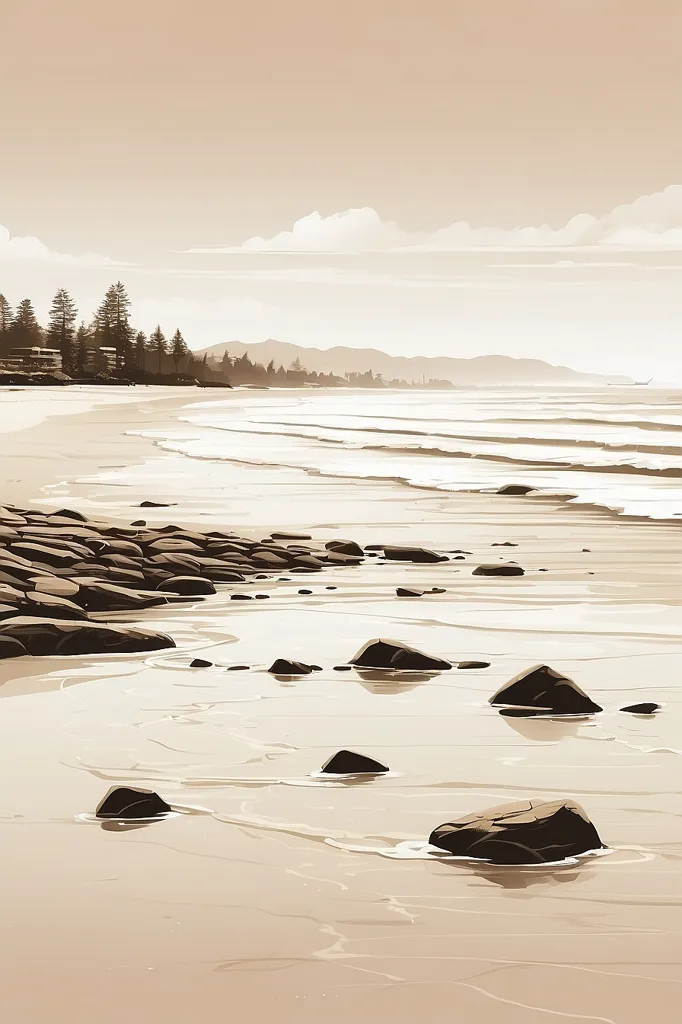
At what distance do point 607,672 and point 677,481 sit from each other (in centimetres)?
1703

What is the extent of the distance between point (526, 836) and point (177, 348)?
648 ft

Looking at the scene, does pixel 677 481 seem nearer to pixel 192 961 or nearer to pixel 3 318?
pixel 192 961

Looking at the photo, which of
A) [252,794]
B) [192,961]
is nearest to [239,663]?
[252,794]

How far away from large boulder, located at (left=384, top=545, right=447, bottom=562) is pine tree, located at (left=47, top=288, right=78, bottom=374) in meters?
164

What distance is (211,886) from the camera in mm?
3928

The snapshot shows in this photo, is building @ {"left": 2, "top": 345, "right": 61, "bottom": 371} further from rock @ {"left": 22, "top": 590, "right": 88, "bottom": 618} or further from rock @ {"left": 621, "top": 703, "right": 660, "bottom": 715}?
rock @ {"left": 621, "top": 703, "right": 660, "bottom": 715}

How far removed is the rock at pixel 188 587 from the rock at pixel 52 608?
196 centimetres

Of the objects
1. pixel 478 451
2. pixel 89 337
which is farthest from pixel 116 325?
pixel 478 451

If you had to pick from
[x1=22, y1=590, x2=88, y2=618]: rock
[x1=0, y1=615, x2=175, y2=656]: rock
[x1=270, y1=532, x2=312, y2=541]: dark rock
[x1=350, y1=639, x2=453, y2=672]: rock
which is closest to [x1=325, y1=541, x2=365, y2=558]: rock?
[x1=270, y1=532, x2=312, y2=541]: dark rock

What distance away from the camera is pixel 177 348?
198375 mm

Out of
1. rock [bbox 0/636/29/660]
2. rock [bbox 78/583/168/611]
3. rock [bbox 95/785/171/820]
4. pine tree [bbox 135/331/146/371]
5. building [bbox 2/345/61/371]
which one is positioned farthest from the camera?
pine tree [bbox 135/331/146/371]

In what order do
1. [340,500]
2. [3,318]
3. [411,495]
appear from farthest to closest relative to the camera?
[3,318]
[411,495]
[340,500]

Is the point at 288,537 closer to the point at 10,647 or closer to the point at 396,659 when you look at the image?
the point at 10,647

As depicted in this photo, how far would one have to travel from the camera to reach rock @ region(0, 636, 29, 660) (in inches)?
A: 301
